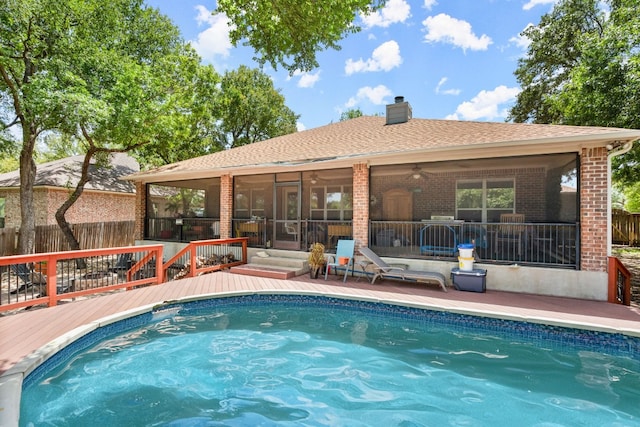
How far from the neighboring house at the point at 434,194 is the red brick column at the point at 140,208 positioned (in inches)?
1.6

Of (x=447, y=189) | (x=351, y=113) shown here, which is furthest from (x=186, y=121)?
(x=351, y=113)

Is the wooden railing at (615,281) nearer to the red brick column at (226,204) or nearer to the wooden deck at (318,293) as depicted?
the wooden deck at (318,293)

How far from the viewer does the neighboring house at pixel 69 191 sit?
1510 centimetres

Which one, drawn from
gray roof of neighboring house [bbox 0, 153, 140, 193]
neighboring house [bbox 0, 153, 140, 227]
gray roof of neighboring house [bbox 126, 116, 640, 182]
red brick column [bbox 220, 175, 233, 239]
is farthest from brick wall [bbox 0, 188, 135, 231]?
red brick column [bbox 220, 175, 233, 239]

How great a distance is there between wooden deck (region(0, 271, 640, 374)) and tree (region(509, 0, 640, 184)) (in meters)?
6.23

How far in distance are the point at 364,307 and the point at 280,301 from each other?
6.17 feet

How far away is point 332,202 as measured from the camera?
1372cm

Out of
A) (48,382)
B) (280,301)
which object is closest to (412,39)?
(280,301)

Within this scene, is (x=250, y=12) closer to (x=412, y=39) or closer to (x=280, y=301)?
(x=280, y=301)

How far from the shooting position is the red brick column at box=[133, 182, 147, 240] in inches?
503

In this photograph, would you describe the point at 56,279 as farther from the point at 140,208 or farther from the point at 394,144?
the point at 394,144

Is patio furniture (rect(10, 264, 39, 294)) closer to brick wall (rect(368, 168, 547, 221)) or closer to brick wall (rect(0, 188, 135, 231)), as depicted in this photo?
brick wall (rect(0, 188, 135, 231))

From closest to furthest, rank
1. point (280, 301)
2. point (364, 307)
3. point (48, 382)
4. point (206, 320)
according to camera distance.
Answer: point (48, 382) → point (206, 320) → point (364, 307) → point (280, 301)

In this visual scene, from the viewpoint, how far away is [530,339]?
16.5 ft
